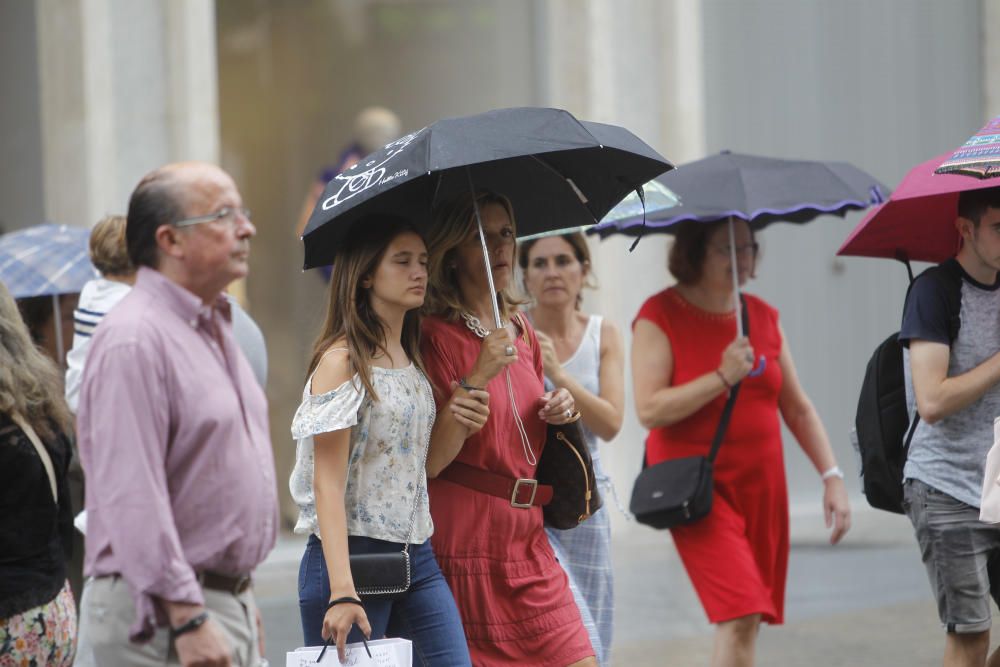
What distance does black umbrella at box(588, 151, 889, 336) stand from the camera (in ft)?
19.2

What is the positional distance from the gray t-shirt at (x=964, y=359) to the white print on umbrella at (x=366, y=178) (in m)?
1.80

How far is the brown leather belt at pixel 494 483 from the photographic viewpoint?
4.34 m

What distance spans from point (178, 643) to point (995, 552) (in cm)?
287

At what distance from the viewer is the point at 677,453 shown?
5.96 m

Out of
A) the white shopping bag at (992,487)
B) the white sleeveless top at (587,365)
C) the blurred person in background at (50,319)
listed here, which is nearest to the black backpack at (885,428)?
the white shopping bag at (992,487)

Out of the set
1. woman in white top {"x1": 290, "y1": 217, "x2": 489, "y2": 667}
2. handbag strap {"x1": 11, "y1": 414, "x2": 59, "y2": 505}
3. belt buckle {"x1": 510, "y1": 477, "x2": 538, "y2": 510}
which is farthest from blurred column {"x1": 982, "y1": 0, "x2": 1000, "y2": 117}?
handbag strap {"x1": 11, "y1": 414, "x2": 59, "y2": 505}

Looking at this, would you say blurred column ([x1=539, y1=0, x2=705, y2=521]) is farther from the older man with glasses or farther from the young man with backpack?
the older man with glasses

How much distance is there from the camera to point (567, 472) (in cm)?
459

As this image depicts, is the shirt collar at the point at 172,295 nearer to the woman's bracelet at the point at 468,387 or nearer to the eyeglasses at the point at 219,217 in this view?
the eyeglasses at the point at 219,217

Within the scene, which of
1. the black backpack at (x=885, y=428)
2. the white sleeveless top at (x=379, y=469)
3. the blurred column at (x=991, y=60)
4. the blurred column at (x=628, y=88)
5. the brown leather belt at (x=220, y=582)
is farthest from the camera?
the blurred column at (x=991, y=60)

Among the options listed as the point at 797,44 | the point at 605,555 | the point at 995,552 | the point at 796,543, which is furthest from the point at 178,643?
the point at 797,44

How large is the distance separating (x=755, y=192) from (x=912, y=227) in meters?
0.68

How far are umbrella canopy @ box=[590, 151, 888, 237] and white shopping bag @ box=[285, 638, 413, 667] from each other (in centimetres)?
246

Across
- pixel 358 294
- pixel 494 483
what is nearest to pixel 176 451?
pixel 358 294
